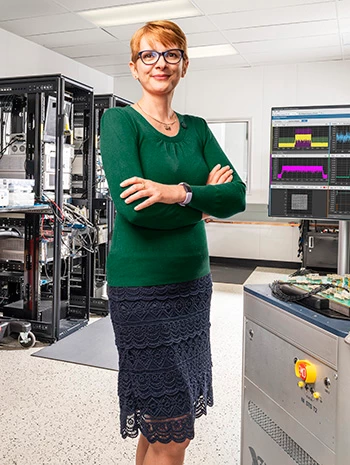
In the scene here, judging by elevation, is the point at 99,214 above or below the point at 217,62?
below

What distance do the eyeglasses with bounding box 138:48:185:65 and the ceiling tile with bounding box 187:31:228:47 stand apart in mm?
4173

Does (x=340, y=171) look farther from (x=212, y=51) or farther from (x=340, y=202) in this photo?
(x=212, y=51)

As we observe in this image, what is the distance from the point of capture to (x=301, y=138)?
2.06 metres

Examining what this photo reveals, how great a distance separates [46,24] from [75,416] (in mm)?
4151

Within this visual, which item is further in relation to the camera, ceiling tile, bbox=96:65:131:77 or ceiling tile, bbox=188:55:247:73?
ceiling tile, bbox=96:65:131:77

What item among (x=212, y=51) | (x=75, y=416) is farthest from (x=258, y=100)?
(x=75, y=416)

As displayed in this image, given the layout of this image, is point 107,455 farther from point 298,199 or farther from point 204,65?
point 204,65

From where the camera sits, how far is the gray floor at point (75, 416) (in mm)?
1933

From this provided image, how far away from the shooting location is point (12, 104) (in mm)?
3707

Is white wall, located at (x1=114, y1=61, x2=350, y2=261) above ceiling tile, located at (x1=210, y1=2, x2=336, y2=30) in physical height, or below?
below

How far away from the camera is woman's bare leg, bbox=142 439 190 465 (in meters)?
1.33

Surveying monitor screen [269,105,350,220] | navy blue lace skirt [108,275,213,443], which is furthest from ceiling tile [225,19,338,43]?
navy blue lace skirt [108,275,213,443]

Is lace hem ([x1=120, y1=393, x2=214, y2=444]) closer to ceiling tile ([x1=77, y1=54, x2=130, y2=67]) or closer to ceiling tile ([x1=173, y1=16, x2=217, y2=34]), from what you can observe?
ceiling tile ([x1=173, y1=16, x2=217, y2=34])

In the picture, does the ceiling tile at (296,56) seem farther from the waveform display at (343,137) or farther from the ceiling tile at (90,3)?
the waveform display at (343,137)
